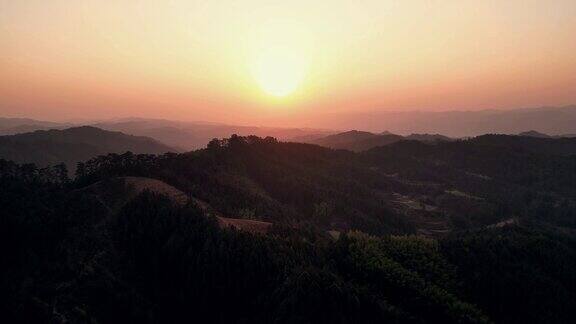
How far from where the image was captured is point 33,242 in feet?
274

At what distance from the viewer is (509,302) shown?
10731 cm

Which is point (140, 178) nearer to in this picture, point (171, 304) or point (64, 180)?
point (64, 180)

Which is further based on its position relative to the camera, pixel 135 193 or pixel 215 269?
pixel 135 193

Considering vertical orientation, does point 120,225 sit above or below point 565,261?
above

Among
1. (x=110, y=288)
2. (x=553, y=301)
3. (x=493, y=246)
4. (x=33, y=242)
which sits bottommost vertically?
(x=553, y=301)

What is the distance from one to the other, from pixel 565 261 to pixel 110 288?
421ft

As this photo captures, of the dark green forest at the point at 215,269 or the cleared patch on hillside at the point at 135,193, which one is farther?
the cleared patch on hillside at the point at 135,193

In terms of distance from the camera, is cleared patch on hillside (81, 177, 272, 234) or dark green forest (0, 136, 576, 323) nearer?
dark green forest (0, 136, 576, 323)

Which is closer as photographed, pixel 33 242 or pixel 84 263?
pixel 84 263

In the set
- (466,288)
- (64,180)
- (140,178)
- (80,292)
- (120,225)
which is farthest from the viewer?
(64,180)

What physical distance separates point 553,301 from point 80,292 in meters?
112

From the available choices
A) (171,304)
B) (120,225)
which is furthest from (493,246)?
(120,225)

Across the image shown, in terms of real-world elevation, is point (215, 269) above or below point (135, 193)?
below

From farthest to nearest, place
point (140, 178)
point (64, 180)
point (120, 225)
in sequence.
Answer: point (64, 180) → point (140, 178) → point (120, 225)
